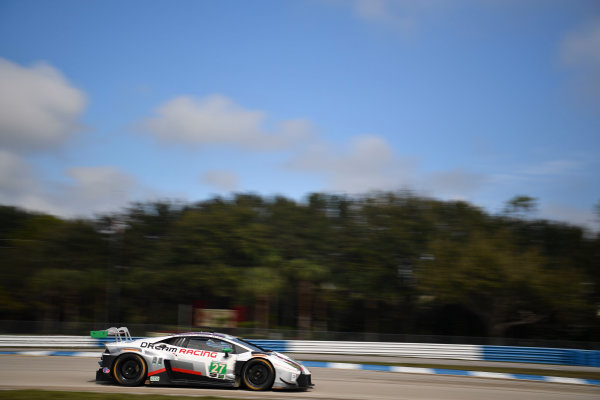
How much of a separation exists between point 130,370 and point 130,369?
0.07 feet

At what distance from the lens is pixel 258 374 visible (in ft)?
36.9

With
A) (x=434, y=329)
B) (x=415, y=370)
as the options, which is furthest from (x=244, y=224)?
(x=415, y=370)

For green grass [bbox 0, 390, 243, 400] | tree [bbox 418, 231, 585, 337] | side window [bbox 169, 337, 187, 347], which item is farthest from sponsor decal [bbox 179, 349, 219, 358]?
tree [bbox 418, 231, 585, 337]

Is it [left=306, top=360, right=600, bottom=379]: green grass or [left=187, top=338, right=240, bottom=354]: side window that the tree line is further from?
[left=187, top=338, right=240, bottom=354]: side window

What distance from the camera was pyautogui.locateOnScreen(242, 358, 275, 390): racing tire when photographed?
1116 centimetres

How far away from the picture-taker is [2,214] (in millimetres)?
70625

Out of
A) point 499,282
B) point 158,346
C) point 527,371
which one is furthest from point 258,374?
point 499,282

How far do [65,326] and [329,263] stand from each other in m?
20.7

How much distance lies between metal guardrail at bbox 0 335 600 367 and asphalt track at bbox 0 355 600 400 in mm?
6463

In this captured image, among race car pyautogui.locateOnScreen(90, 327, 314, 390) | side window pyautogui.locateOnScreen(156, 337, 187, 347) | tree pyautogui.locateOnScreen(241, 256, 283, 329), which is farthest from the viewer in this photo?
tree pyautogui.locateOnScreen(241, 256, 283, 329)

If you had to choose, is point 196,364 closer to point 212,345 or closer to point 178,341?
point 212,345

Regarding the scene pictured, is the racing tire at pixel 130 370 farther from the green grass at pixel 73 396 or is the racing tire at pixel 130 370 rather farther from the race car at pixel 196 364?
the green grass at pixel 73 396

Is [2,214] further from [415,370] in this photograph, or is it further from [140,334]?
[415,370]

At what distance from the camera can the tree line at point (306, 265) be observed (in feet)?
120
